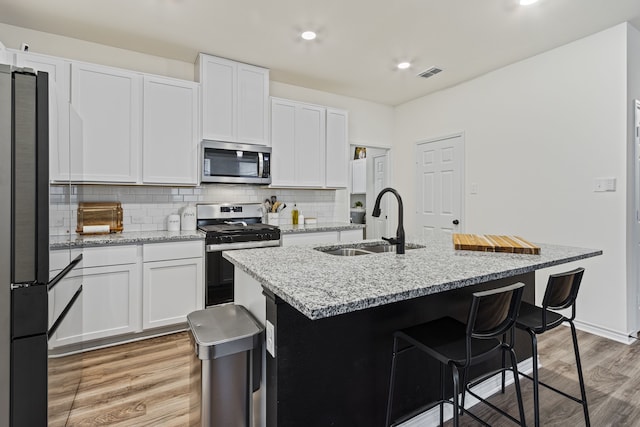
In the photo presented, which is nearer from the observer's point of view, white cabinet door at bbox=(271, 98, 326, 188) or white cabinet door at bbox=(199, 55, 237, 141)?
white cabinet door at bbox=(199, 55, 237, 141)

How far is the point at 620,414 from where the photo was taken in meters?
1.87

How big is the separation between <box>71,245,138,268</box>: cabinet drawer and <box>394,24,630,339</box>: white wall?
11.9 ft

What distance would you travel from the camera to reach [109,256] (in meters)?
2.63

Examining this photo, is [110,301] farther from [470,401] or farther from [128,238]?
[470,401]

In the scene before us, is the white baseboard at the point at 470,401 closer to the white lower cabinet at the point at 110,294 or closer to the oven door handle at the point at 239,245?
the oven door handle at the point at 239,245

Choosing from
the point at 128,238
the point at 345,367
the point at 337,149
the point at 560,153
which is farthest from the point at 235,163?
the point at 560,153

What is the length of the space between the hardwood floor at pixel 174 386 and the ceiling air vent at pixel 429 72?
2888 mm

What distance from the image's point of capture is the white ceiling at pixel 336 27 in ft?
8.30

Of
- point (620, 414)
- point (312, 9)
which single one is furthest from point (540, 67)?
point (620, 414)

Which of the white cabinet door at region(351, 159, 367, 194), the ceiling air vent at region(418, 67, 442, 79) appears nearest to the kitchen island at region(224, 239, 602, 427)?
the ceiling air vent at region(418, 67, 442, 79)

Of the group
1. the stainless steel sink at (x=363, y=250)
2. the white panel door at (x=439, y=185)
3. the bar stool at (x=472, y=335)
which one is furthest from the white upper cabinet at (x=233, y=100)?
the bar stool at (x=472, y=335)

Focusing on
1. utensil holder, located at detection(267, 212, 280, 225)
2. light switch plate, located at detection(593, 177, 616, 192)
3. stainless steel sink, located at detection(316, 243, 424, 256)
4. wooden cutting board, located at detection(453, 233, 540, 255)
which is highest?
light switch plate, located at detection(593, 177, 616, 192)

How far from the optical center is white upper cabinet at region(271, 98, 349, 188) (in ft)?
12.4

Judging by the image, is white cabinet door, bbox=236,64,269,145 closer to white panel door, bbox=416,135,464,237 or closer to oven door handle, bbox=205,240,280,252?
oven door handle, bbox=205,240,280,252
